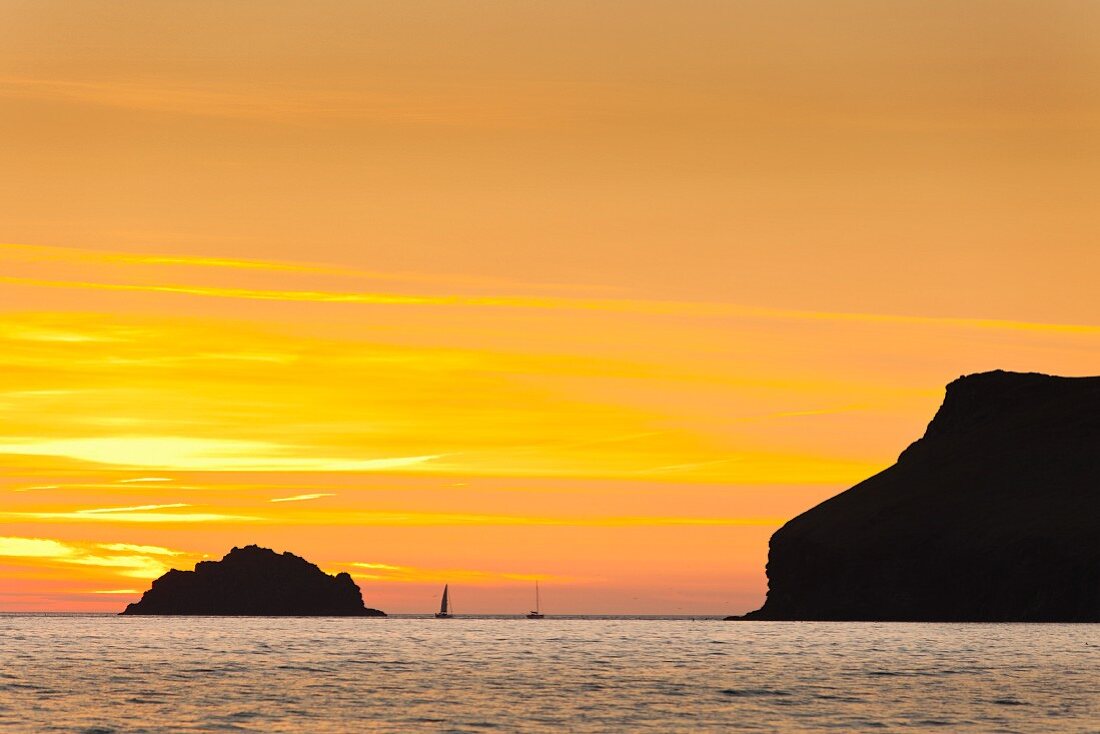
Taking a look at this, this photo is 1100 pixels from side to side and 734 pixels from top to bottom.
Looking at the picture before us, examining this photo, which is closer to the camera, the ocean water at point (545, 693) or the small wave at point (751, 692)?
the ocean water at point (545, 693)

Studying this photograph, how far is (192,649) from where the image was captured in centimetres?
19875

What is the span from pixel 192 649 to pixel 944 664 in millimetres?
95676

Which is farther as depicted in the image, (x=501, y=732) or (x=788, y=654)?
(x=788, y=654)

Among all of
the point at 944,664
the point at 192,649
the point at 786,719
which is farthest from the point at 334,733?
the point at 192,649

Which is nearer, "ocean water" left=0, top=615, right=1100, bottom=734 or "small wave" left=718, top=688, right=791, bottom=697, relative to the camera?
"ocean water" left=0, top=615, right=1100, bottom=734

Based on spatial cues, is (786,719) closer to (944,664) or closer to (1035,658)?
(944,664)

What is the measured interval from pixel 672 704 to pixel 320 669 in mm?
51958

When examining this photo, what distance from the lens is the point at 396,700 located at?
102 metres

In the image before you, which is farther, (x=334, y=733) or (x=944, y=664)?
(x=944, y=664)

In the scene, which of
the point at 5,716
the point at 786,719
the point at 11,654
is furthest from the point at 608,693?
the point at 11,654

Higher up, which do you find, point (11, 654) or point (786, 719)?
point (11, 654)

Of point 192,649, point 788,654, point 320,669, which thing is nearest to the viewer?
point 320,669

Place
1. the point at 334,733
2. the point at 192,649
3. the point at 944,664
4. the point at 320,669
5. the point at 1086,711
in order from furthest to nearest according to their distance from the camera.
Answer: the point at 192,649 < the point at 944,664 < the point at 320,669 < the point at 1086,711 < the point at 334,733

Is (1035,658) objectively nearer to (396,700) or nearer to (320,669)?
(320,669)
